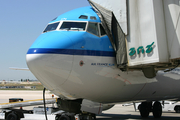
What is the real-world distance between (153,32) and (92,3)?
3108mm

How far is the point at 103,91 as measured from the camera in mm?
9266

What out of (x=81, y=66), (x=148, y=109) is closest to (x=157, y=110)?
(x=148, y=109)

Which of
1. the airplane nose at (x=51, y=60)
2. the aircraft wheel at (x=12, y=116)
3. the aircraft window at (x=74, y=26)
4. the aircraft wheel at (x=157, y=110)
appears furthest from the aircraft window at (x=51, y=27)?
the aircraft wheel at (x=157, y=110)

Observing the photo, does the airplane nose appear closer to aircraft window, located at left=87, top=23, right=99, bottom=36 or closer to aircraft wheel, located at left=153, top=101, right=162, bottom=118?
aircraft window, located at left=87, top=23, right=99, bottom=36

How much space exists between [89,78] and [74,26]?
1.96 meters

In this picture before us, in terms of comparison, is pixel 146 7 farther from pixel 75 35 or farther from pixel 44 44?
pixel 44 44

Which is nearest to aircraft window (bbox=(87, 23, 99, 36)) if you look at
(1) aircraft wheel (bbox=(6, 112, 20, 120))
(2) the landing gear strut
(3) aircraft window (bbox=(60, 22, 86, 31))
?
(3) aircraft window (bbox=(60, 22, 86, 31))

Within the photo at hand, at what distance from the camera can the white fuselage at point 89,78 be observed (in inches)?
318

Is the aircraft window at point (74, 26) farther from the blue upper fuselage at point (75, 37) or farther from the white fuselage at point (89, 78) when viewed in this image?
the white fuselage at point (89, 78)

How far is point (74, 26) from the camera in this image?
→ 9.14m

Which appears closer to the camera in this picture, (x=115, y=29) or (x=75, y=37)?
(x=75, y=37)

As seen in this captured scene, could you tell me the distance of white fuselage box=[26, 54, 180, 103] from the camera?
808 centimetres

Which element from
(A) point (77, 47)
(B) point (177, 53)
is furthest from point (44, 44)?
(B) point (177, 53)

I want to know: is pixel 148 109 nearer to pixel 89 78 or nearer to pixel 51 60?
pixel 89 78
